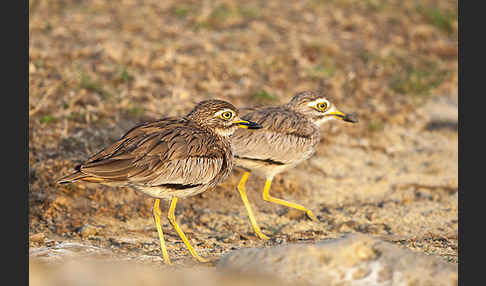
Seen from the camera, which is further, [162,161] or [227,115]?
[227,115]

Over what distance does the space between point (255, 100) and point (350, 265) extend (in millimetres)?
5222

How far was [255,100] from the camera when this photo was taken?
9.16 metres

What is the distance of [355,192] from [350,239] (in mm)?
3458

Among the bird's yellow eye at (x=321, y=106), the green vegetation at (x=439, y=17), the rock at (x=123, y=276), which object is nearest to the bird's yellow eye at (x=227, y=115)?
the bird's yellow eye at (x=321, y=106)

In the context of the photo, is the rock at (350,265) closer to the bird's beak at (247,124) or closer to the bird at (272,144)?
the bird's beak at (247,124)

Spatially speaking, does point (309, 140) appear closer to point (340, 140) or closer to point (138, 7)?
point (340, 140)

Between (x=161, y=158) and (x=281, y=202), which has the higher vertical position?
(x=161, y=158)

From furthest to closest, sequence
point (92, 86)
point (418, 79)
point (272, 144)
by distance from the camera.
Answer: point (418, 79)
point (92, 86)
point (272, 144)

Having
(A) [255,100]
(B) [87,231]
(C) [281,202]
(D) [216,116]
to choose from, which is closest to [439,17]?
(A) [255,100]

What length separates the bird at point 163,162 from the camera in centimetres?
499

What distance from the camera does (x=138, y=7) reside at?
11.9 meters

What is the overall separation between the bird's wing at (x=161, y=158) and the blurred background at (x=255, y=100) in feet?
2.25

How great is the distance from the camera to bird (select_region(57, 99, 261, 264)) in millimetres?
4988

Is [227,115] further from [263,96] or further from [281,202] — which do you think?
[263,96]
